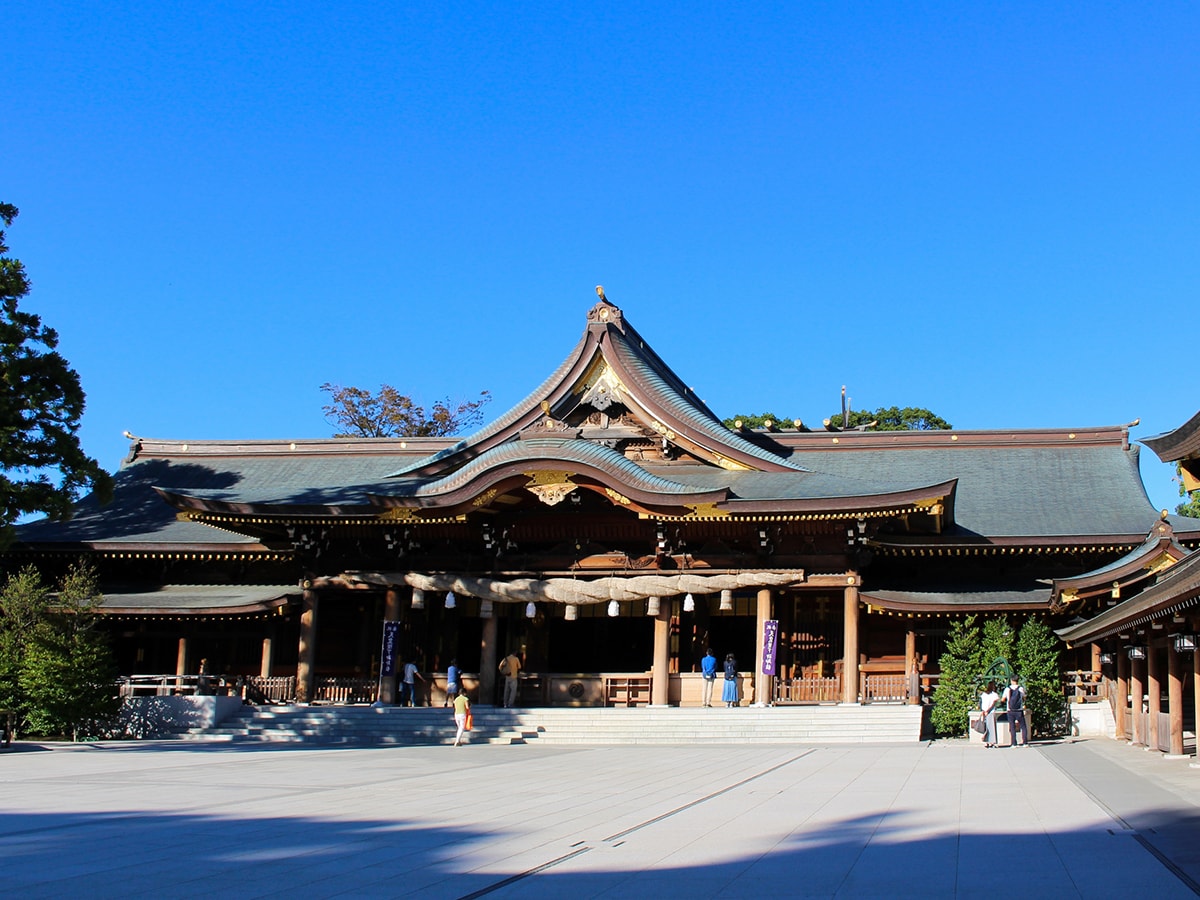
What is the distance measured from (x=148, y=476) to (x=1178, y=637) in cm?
Answer: 2951

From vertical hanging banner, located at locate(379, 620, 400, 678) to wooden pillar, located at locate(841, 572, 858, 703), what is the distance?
393 inches

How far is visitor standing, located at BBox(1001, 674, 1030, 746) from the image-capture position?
2114cm

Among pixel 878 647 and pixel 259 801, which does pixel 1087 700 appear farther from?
pixel 259 801

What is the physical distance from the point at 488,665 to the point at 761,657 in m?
6.16

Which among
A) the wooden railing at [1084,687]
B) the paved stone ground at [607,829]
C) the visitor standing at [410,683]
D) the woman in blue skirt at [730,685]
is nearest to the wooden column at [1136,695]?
the wooden railing at [1084,687]

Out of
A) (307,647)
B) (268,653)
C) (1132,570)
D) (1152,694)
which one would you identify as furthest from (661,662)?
(268,653)

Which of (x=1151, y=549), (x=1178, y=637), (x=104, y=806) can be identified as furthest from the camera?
(x=1151, y=549)

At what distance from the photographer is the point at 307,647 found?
2786cm

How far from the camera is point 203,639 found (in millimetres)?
30047

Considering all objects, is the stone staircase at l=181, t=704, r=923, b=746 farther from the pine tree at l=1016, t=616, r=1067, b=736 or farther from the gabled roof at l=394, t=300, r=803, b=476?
the gabled roof at l=394, t=300, r=803, b=476

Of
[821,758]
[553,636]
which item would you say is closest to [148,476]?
[553,636]

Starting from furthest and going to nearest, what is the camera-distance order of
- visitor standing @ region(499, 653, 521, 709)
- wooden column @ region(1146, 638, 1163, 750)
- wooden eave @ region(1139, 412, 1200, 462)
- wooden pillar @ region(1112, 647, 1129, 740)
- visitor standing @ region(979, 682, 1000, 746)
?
visitor standing @ region(499, 653, 521, 709), wooden pillar @ region(1112, 647, 1129, 740), visitor standing @ region(979, 682, 1000, 746), wooden column @ region(1146, 638, 1163, 750), wooden eave @ region(1139, 412, 1200, 462)

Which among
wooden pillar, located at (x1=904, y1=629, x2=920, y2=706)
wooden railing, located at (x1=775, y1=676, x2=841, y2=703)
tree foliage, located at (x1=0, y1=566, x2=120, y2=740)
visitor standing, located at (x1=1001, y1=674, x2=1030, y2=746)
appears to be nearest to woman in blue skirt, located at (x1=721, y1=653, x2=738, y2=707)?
wooden railing, located at (x1=775, y1=676, x2=841, y2=703)

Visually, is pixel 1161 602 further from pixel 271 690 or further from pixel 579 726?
pixel 271 690
